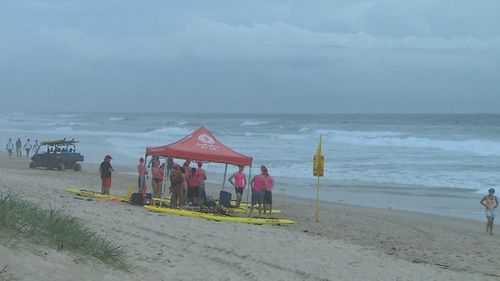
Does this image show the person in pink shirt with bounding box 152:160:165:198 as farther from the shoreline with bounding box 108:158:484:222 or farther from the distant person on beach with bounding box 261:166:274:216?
the shoreline with bounding box 108:158:484:222

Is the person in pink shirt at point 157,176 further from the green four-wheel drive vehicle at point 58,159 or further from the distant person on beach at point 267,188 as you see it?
the green four-wheel drive vehicle at point 58,159

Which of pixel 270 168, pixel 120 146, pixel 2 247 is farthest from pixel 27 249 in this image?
pixel 120 146

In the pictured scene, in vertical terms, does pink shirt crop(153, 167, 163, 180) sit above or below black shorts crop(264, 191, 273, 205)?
above

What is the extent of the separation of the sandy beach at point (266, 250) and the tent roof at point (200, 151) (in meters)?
1.61

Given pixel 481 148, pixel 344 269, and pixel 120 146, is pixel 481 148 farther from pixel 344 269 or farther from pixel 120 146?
pixel 344 269

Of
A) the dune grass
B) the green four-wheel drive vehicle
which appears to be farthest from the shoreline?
the dune grass

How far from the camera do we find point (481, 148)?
149ft

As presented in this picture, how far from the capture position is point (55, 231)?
675 centimetres

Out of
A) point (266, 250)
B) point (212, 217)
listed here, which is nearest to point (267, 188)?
point (212, 217)

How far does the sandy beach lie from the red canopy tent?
5.27 ft

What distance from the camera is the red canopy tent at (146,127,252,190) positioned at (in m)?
15.2

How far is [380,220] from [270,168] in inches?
583

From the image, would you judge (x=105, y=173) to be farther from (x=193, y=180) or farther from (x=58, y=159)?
(x=58, y=159)

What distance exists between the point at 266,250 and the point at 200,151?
5547 mm
